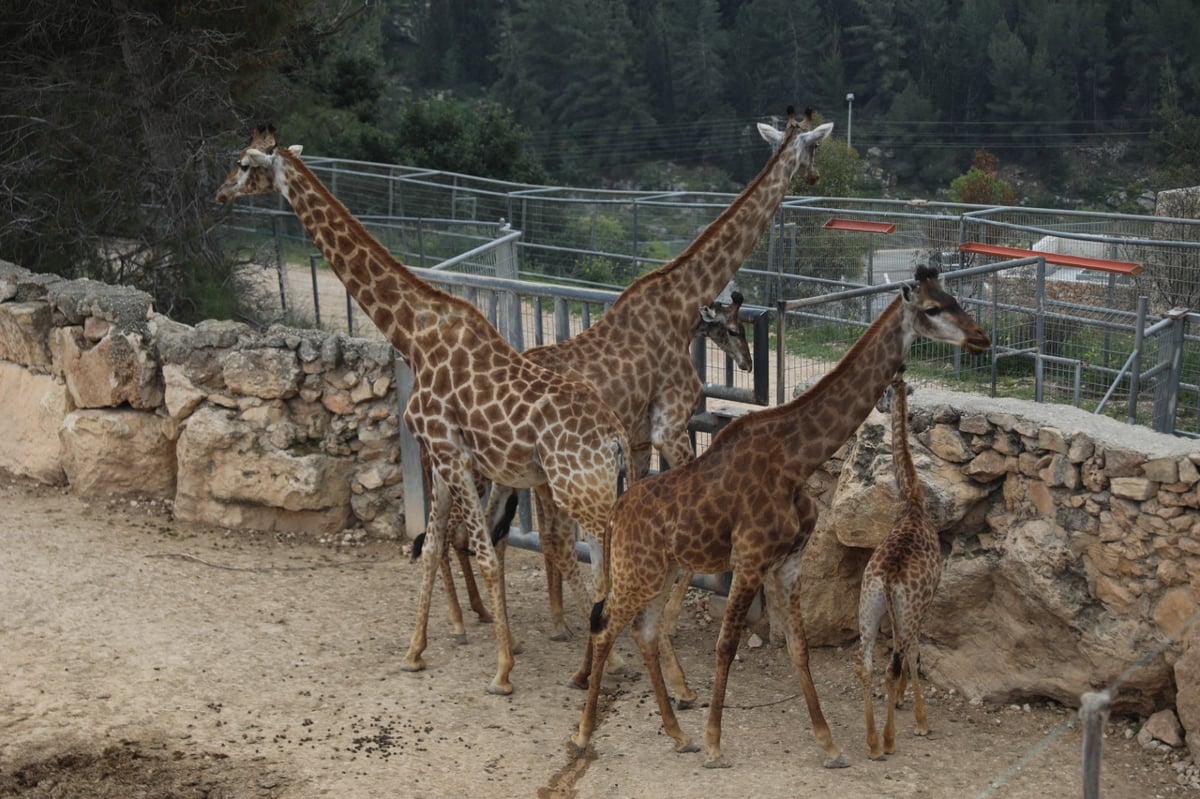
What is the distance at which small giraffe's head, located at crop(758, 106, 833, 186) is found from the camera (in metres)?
6.89

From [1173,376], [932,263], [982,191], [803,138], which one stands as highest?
[803,138]

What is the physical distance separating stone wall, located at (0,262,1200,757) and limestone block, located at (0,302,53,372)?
16 mm

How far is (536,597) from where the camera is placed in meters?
7.83

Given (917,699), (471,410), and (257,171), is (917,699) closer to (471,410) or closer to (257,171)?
(471,410)

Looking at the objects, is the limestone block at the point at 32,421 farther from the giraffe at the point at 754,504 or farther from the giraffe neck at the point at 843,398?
the giraffe neck at the point at 843,398

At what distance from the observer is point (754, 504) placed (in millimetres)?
5449

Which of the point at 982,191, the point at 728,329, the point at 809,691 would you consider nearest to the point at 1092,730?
the point at 809,691

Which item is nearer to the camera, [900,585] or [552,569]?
[900,585]

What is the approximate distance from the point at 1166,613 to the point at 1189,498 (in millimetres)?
519

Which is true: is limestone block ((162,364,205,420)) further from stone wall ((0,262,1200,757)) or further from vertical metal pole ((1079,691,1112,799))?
vertical metal pole ((1079,691,1112,799))

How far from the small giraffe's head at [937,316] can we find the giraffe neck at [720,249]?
161cm

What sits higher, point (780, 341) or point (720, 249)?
point (720, 249)

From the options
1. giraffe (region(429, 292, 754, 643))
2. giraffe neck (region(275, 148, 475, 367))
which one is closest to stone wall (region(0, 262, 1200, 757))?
giraffe (region(429, 292, 754, 643))

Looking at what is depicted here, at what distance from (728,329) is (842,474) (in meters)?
0.97
